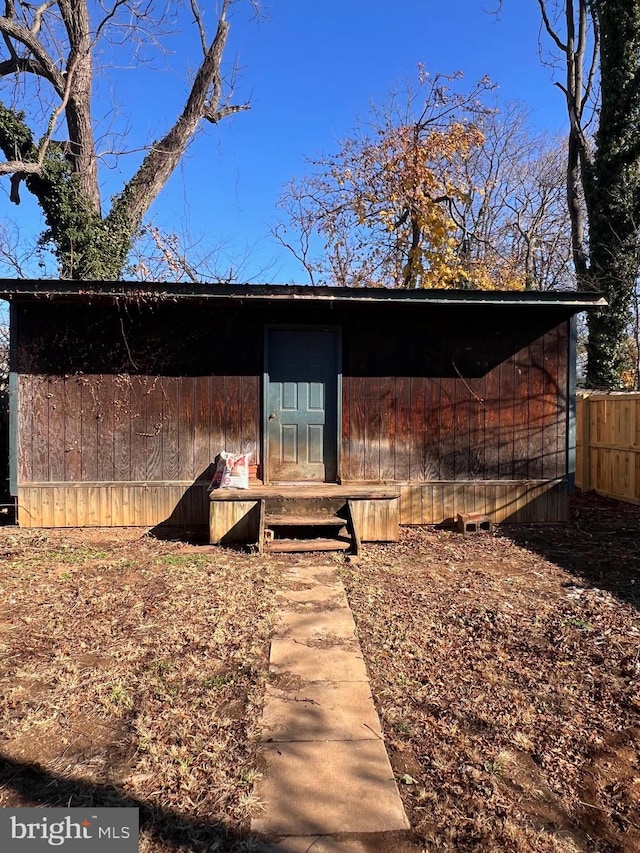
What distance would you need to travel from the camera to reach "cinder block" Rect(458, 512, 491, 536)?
5.90 metres

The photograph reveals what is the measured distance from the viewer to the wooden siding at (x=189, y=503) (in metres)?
5.80

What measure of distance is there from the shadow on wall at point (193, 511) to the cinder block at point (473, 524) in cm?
294

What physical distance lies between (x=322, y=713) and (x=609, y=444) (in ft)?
25.1

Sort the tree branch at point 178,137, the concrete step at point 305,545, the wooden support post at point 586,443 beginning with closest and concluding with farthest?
the concrete step at point 305,545 → the wooden support post at point 586,443 → the tree branch at point 178,137

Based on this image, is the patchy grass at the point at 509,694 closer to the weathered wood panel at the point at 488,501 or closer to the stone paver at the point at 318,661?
the stone paver at the point at 318,661

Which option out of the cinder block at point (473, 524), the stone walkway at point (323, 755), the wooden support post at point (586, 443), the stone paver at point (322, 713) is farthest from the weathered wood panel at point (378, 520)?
the wooden support post at point (586, 443)

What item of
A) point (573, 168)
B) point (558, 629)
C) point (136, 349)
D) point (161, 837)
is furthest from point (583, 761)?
point (573, 168)

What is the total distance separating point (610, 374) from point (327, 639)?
10.1m

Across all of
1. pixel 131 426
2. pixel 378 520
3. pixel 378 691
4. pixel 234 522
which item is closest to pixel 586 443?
Result: pixel 378 520

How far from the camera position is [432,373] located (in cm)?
621

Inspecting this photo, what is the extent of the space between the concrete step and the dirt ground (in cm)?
14

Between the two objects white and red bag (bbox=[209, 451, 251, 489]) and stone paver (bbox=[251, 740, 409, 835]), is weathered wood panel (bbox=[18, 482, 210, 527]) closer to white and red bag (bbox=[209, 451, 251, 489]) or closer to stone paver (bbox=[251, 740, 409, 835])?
white and red bag (bbox=[209, 451, 251, 489])

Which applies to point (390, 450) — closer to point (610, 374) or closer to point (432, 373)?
point (432, 373)

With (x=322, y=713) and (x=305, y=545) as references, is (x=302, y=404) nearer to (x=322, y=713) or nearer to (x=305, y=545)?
(x=305, y=545)
